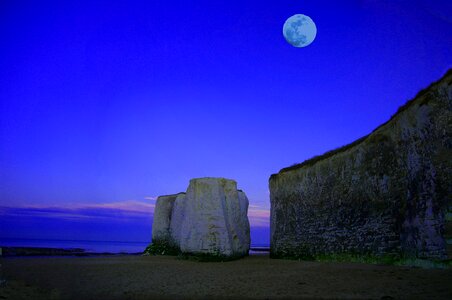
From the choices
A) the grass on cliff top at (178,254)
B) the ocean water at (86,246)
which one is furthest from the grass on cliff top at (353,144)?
the ocean water at (86,246)

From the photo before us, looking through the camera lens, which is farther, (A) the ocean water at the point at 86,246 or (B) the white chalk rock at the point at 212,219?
(A) the ocean water at the point at 86,246

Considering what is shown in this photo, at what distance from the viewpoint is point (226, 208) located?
17.3 m

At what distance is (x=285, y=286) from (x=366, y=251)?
14.8 feet

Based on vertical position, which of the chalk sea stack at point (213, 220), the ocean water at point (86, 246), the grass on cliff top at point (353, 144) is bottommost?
the ocean water at point (86, 246)

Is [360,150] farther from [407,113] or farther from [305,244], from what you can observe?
[305,244]

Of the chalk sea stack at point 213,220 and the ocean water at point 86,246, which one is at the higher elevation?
the chalk sea stack at point 213,220

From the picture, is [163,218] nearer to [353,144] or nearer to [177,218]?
[177,218]

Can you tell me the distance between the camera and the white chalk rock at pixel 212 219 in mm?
16188

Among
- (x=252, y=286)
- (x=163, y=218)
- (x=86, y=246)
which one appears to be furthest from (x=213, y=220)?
(x=86, y=246)

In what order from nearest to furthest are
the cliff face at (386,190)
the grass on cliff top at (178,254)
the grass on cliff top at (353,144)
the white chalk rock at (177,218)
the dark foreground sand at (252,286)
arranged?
the dark foreground sand at (252,286), the cliff face at (386,190), the grass on cliff top at (353,144), the grass on cliff top at (178,254), the white chalk rock at (177,218)

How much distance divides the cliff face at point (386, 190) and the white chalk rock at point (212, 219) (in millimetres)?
2808

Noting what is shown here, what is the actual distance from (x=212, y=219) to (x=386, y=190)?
26.8 ft

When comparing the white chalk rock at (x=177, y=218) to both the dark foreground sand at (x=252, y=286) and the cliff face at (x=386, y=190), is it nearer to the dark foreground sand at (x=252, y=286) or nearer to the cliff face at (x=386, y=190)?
the cliff face at (x=386, y=190)

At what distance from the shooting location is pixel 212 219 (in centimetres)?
Answer: 1630
